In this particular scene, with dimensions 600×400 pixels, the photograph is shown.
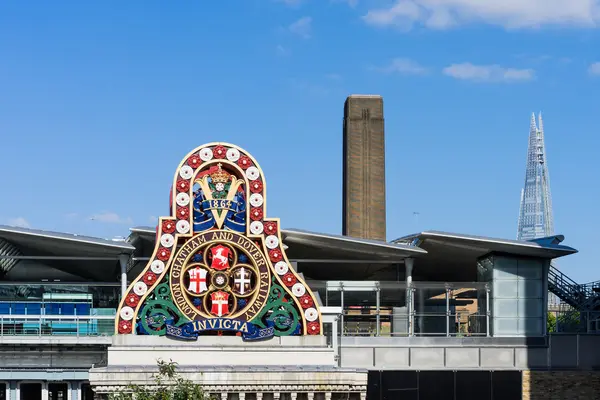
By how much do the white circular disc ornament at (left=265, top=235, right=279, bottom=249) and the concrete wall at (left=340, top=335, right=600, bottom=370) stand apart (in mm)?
14076

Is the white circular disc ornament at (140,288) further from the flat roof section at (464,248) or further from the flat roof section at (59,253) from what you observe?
the flat roof section at (464,248)

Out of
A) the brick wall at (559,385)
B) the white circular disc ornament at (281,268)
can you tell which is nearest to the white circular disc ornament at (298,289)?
the white circular disc ornament at (281,268)

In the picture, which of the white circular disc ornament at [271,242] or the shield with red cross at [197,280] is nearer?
the shield with red cross at [197,280]

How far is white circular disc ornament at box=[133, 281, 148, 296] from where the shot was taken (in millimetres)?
75750

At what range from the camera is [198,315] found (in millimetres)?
76250

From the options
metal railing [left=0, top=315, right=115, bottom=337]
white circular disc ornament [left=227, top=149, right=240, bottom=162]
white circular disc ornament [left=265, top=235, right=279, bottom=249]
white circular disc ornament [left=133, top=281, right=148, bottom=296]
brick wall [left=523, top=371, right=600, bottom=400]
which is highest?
white circular disc ornament [left=227, top=149, right=240, bottom=162]

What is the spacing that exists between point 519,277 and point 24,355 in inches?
1377

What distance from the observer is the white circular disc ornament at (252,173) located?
76.9 meters

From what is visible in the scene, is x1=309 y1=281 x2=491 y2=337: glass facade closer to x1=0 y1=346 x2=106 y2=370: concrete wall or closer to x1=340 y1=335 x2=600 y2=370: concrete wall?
x1=340 y1=335 x2=600 y2=370: concrete wall

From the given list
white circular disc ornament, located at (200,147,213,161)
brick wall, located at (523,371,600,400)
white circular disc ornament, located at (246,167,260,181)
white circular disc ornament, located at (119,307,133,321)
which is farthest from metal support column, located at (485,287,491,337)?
white circular disc ornament, located at (119,307,133,321)

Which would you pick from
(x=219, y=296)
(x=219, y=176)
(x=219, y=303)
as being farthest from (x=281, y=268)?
(x=219, y=176)

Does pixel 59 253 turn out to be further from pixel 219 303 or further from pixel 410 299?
pixel 410 299

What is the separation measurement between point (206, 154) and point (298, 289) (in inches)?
389

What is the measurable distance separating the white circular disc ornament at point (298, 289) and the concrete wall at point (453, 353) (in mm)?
12607
